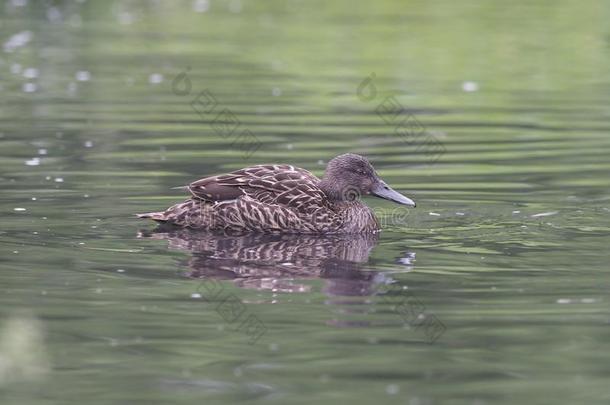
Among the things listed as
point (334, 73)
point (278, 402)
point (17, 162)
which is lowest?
point (278, 402)

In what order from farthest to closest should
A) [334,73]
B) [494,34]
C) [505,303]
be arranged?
[494,34]
[334,73]
[505,303]

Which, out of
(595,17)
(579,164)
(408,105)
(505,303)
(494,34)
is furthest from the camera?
(595,17)

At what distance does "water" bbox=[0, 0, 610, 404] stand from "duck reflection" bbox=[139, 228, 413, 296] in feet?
0.13

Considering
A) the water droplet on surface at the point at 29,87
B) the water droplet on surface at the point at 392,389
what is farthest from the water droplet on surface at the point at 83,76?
the water droplet on surface at the point at 392,389

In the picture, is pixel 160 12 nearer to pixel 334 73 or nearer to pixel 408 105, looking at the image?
pixel 334 73

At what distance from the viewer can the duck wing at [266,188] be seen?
40.5 feet

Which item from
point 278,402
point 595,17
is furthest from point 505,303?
point 595,17

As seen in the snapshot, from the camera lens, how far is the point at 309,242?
12000 mm

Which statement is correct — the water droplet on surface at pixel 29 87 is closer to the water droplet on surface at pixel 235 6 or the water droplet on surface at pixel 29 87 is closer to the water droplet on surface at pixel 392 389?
the water droplet on surface at pixel 235 6

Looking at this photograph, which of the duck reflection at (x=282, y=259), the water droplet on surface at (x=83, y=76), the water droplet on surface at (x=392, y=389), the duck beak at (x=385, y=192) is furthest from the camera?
the water droplet on surface at (x=83, y=76)

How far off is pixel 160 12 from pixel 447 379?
28707 mm

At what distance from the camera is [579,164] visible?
15336 mm

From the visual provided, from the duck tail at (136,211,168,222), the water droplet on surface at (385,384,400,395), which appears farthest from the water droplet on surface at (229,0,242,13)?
the water droplet on surface at (385,384,400,395)

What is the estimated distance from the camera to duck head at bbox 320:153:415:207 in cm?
1265
